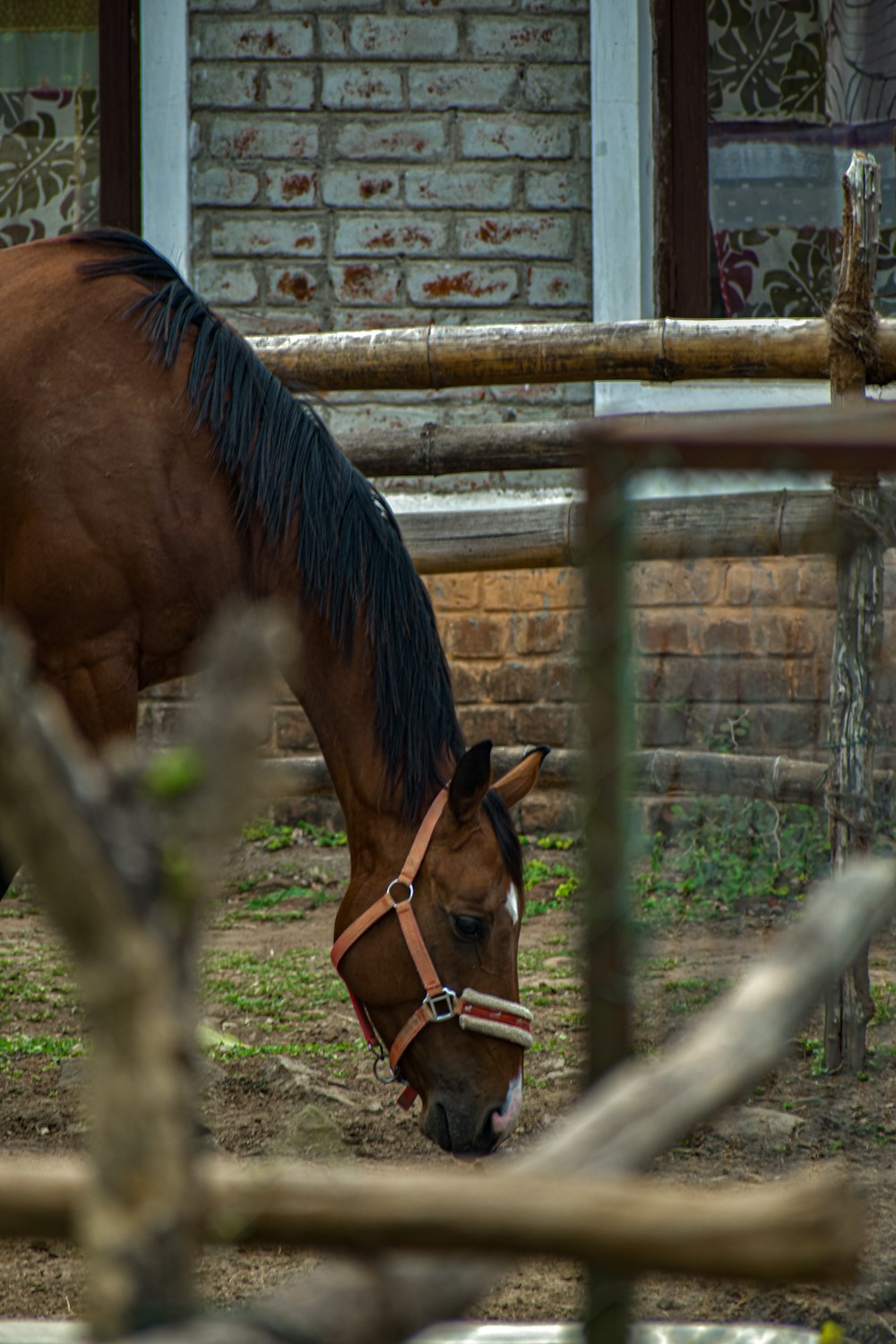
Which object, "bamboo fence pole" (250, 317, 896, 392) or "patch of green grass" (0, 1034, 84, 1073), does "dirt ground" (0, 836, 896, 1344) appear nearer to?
"patch of green grass" (0, 1034, 84, 1073)

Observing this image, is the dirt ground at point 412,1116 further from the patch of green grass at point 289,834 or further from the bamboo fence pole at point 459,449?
the bamboo fence pole at point 459,449

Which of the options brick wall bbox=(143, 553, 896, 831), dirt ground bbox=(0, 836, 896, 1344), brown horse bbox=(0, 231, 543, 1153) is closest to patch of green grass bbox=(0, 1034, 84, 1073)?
dirt ground bbox=(0, 836, 896, 1344)

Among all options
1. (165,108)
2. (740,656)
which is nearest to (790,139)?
(165,108)

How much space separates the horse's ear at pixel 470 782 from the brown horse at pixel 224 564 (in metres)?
0.03

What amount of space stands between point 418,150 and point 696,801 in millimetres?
4850

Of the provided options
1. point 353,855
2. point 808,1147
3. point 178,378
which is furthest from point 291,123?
point 808,1147

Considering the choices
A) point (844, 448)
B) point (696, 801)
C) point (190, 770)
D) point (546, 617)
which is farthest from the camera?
point (546, 617)

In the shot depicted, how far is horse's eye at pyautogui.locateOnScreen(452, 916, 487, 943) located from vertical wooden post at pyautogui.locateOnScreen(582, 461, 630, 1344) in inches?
62.8

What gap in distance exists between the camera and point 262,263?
5977 millimetres

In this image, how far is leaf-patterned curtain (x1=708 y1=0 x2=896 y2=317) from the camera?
596cm

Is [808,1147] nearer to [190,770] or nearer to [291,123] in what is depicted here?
[190,770]

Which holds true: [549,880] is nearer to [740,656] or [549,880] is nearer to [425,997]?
[425,997]

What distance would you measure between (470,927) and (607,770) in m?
1.65

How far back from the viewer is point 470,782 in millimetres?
2750
